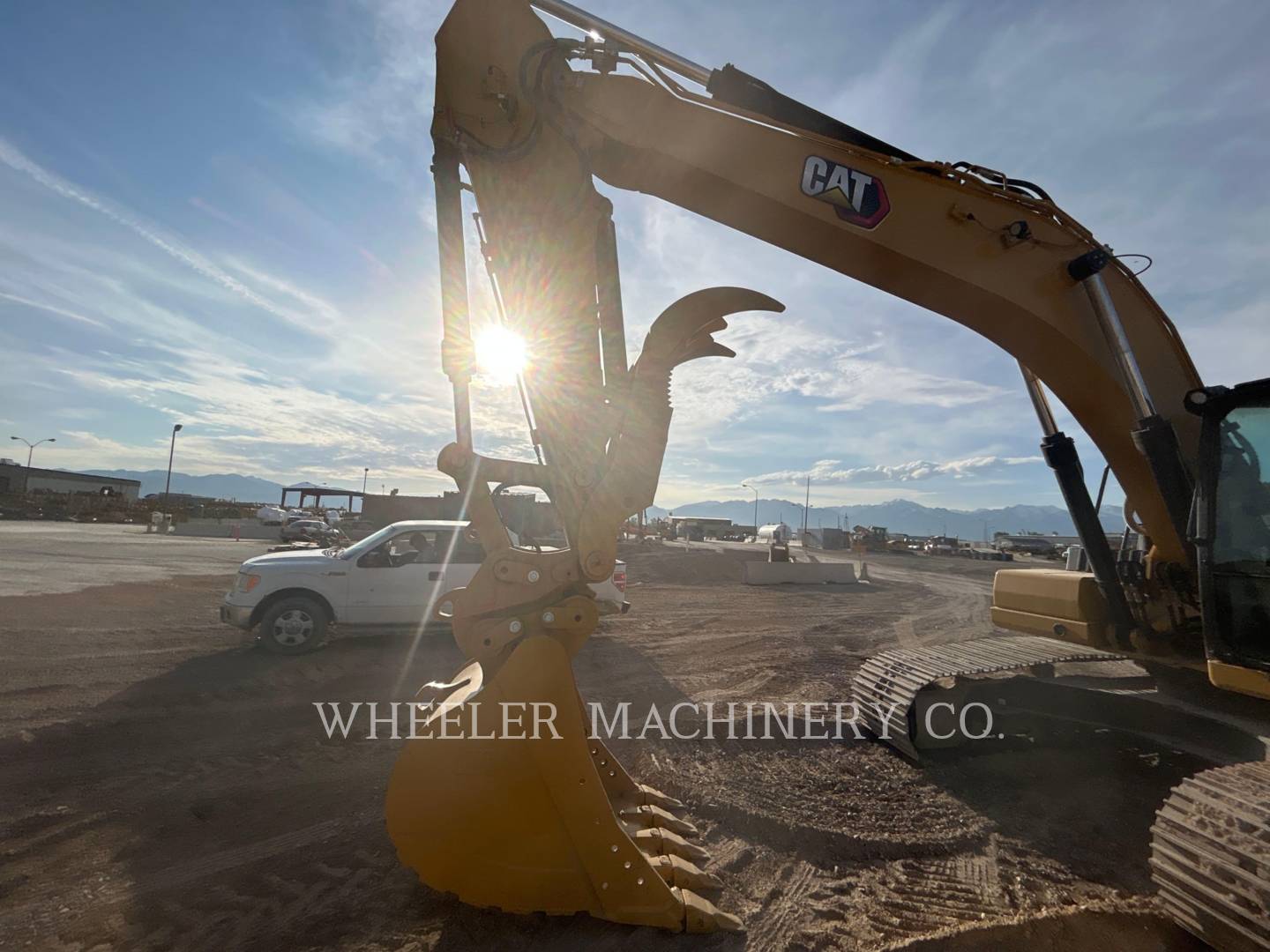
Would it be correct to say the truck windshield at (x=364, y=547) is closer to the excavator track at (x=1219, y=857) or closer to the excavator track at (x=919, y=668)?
the excavator track at (x=919, y=668)

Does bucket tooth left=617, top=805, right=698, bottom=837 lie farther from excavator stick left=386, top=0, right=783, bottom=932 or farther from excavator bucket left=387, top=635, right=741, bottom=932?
excavator bucket left=387, top=635, right=741, bottom=932

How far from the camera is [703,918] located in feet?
9.50

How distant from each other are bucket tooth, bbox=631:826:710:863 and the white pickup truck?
13.3 ft

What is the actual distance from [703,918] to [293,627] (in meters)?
6.75

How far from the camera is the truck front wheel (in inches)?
309

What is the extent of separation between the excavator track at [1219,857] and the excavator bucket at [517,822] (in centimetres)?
216

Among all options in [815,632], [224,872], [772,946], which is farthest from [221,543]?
[772,946]

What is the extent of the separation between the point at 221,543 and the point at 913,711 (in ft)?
97.3

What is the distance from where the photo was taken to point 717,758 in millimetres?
5027

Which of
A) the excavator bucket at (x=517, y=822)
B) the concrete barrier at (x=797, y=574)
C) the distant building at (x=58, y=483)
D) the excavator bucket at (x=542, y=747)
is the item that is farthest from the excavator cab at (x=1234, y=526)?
the distant building at (x=58, y=483)

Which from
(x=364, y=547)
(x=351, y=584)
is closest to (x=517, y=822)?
(x=351, y=584)

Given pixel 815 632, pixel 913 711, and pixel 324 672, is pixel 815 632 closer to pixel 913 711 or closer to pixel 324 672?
pixel 913 711

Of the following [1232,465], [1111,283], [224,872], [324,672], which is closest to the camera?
[224,872]

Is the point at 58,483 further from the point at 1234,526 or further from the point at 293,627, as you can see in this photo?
the point at 1234,526
